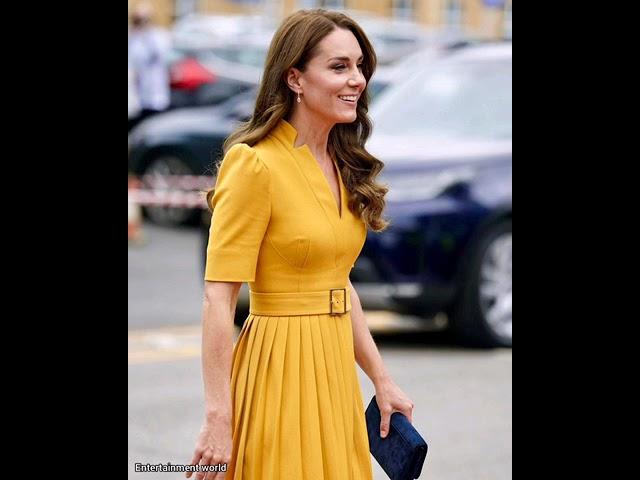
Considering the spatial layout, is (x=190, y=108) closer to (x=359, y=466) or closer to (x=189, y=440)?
(x=189, y=440)

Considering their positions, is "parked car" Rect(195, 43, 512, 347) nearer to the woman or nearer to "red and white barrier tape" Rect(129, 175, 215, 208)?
the woman

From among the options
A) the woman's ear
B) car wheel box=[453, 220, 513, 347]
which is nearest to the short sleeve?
the woman's ear

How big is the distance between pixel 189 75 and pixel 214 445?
1360 centimetres

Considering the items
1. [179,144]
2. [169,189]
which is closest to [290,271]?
[179,144]

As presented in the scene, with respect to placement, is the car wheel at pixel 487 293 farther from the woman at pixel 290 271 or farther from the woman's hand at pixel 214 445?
the woman's hand at pixel 214 445

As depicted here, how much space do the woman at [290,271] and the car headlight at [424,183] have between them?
509cm

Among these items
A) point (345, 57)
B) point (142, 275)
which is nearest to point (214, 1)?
point (142, 275)

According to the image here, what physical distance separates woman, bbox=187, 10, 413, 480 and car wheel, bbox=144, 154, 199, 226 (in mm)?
11779

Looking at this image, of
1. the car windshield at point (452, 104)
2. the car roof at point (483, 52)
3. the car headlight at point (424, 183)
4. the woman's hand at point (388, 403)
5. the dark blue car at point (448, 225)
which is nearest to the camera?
the woman's hand at point (388, 403)

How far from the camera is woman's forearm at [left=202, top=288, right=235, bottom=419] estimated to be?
3.89 m

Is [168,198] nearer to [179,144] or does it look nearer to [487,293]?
[179,144]

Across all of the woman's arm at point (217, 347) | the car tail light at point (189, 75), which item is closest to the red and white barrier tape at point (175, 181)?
the car tail light at point (189, 75)

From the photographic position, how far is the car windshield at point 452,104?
10047 millimetres
